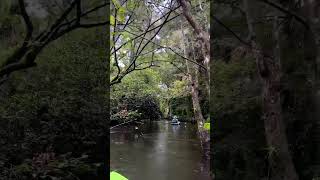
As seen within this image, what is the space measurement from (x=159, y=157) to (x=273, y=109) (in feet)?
25.5

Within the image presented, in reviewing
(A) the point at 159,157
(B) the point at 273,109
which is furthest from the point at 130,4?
(A) the point at 159,157

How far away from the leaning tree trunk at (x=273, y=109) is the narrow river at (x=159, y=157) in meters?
5.68

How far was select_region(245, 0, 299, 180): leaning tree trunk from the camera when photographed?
2107mm

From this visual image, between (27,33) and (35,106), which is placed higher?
(27,33)

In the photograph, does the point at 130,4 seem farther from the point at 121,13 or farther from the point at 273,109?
the point at 273,109

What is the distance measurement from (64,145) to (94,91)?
32 cm

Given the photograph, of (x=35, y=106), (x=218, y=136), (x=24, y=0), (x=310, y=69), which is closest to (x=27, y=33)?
(x=24, y=0)

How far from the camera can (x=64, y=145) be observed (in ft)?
6.37

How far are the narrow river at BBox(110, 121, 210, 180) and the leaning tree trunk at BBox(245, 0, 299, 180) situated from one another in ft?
18.6

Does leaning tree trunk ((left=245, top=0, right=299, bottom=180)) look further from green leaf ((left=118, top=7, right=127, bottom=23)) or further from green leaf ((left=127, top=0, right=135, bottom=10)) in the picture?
green leaf ((left=127, top=0, right=135, bottom=10))

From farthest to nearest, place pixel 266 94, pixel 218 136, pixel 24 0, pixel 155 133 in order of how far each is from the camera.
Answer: pixel 155 133, pixel 218 136, pixel 266 94, pixel 24 0

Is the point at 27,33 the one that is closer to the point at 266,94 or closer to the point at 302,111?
the point at 266,94

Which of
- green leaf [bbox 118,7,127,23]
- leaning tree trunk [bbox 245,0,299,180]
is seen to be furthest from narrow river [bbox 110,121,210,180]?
green leaf [bbox 118,7,127,23]

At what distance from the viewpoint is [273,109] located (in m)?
2.12
